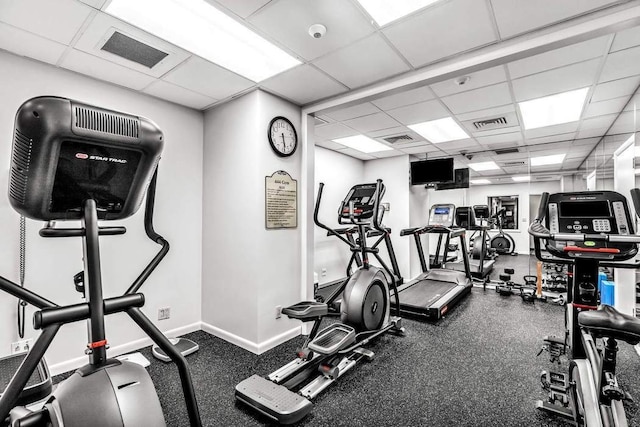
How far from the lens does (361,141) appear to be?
17.6 feet

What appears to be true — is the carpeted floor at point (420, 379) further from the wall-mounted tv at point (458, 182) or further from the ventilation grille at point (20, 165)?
the wall-mounted tv at point (458, 182)

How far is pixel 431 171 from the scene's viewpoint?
6.00 m

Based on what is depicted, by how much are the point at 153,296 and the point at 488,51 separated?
156 inches

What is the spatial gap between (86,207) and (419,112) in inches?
149

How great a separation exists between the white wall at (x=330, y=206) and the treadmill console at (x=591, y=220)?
3.77 m

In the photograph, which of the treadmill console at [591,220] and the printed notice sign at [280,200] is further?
the printed notice sign at [280,200]

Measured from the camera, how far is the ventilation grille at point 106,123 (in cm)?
95

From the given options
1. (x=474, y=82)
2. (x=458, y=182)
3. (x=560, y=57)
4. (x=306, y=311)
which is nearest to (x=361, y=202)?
(x=306, y=311)

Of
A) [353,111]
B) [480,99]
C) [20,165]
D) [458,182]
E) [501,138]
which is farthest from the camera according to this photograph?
[458,182]

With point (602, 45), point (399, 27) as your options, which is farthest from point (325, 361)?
point (602, 45)

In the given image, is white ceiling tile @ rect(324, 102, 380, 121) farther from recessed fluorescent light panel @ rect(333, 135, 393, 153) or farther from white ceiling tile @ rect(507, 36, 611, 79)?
white ceiling tile @ rect(507, 36, 611, 79)

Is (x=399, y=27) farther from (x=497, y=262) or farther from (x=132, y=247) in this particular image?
(x=497, y=262)

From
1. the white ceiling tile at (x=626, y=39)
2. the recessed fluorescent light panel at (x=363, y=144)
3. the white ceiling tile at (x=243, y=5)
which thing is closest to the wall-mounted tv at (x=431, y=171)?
the recessed fluorescent light panel at (x=363, y=144)

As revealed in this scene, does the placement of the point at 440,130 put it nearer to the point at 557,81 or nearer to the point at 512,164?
the point at 557,81
